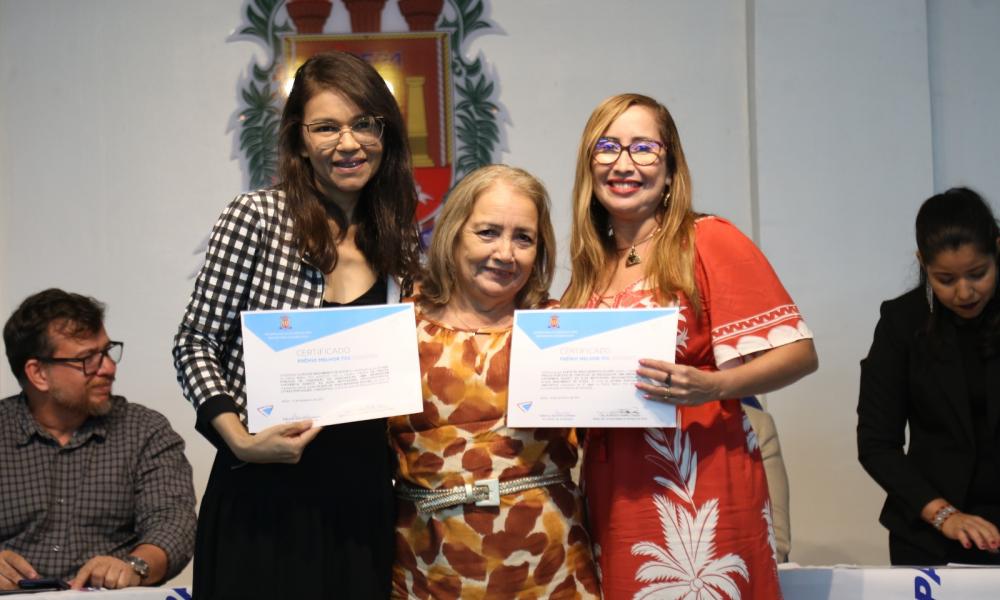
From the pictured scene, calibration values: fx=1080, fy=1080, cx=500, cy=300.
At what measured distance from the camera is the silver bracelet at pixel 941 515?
116 inches

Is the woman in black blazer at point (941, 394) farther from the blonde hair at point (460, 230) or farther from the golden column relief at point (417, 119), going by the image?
the golden column relief at point (417, 119)

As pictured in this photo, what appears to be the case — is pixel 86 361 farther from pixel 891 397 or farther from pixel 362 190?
A: pixel 891 397

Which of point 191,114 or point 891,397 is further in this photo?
point 191,114

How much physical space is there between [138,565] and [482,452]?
4.55 ft

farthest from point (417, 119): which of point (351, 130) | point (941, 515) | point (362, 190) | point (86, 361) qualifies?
point (941, 515)

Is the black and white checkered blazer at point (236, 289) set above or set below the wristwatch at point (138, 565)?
above

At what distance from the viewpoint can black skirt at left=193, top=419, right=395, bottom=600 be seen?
2.15 m

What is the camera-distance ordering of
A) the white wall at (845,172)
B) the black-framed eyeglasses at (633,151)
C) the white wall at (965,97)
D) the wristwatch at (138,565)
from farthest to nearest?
1. the white wall at (965,97)
2. the white wall at (845,172)
3. the wristwatch at (138,565)
4. the black-framed eyeglasses at (633,151)

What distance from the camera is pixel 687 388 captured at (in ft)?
7.04

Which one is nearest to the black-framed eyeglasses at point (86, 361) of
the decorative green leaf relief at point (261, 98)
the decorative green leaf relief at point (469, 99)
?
the decorative green leaf relief at point (261, 98)

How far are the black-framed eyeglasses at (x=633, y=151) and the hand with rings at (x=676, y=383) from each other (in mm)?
463

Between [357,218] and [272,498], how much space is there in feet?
2.10

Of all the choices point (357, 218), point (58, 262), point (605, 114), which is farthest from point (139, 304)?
point (605, 114)

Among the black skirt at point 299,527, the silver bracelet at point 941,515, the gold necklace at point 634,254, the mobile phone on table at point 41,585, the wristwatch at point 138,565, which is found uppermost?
the gold necklace at point 634,254
